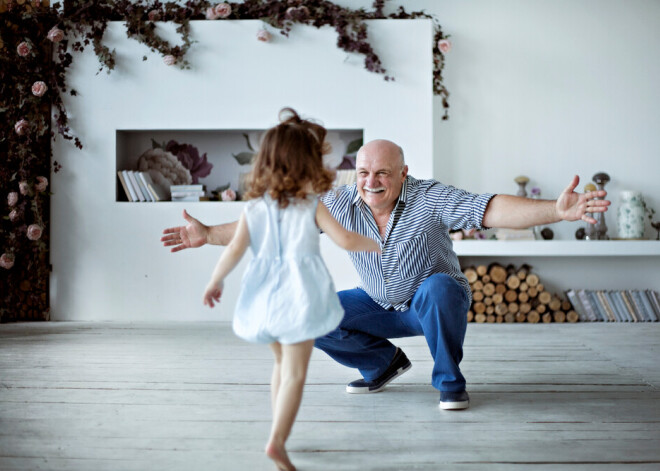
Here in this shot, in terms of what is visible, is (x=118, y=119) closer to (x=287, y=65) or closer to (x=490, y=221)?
(x=287, y=65)

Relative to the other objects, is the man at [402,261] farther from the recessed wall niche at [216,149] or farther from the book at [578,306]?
the book at [578,306]

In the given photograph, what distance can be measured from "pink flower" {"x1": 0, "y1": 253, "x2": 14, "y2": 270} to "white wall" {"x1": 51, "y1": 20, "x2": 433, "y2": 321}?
1.05ft

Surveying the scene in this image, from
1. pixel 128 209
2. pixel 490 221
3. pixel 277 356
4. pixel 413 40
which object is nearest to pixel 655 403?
pixel 490 221

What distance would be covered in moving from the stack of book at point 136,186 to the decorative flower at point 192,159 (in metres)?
0.40

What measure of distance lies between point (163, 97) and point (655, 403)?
3623 millimetres

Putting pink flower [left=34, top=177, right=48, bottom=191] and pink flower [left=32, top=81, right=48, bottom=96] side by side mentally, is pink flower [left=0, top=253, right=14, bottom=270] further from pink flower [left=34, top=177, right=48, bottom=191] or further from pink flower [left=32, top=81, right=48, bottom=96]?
pink flower [left=32, top=81, right=48, bottom=96]

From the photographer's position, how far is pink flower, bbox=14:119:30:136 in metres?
4.64

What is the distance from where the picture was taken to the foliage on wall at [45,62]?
15.5 ft

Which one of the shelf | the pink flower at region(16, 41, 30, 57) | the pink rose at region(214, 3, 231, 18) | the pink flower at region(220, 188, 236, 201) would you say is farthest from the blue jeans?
the pink flower at region(16, 41, 30, 57)

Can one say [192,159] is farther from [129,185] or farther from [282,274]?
[282,274]

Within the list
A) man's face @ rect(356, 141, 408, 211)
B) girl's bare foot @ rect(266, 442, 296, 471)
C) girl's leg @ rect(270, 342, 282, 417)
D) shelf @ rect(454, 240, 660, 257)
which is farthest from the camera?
shelf @ rect(454, 240, 660, 257)

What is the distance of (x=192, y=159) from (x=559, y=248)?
2707mm

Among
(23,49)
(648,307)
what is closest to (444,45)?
(648,307)

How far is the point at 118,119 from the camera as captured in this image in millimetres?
4898
